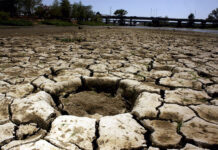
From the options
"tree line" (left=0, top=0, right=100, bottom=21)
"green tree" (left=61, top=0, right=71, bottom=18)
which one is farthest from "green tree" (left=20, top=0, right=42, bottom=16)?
"green tree" (left=61, top=0, right=71, bottom=18)

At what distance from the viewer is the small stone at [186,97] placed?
1188 millimetres

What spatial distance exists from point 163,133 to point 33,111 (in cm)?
79

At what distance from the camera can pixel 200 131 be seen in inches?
33.9

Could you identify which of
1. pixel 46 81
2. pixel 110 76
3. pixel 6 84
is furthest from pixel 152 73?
pixel 6 84

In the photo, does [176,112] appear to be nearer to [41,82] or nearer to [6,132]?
[6,132]

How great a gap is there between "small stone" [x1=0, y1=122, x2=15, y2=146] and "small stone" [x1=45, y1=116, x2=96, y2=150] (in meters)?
0.19

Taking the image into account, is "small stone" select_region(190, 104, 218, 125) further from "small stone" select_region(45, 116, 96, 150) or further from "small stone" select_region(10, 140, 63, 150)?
"small stone" select_region(10, 140, 63, 150)

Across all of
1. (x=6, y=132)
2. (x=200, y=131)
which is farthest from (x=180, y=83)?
(x=6, y=132)

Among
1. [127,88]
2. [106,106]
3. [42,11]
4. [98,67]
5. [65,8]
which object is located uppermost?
[65,8]

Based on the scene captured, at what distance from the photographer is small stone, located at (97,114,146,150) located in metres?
0.76

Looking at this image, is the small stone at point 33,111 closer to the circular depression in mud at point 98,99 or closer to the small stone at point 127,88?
the circular depression in mud at point 98,99

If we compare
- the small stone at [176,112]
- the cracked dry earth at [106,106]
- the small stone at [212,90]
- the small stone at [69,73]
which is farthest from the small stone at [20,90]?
the small stone at [212,90]

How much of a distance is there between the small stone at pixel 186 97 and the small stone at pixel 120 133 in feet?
1.41

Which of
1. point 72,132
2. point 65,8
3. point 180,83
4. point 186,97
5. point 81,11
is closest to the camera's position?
point 72,132
